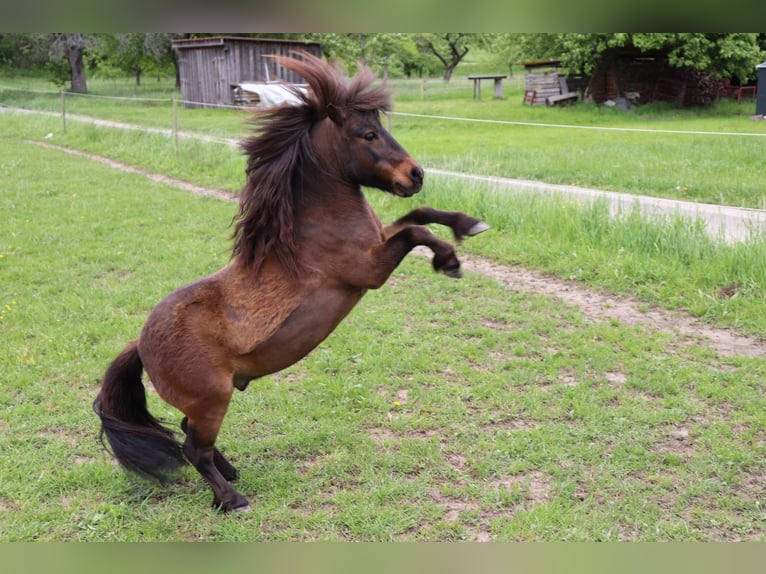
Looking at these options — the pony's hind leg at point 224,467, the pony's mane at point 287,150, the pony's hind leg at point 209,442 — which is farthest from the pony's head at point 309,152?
the pony's hind leg at point 224,467

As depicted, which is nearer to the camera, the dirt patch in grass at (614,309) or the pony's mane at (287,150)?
the pony's mane at (287,150)

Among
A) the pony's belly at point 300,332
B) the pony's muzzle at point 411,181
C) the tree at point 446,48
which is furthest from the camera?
the tree at point 446,48

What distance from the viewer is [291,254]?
3471 millimetres

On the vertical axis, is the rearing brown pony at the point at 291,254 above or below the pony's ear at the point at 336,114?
below

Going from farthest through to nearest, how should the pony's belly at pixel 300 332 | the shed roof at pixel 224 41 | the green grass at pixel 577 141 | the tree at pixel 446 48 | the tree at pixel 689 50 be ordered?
the tree at pixel 446 48 < the shed roof at pixel 224 41 < the tree at pixel 689 50 < the green grass at pixel 577 141 < the pony's belly at pixel 300 332

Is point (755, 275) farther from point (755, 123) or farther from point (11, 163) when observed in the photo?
point (755, 123)

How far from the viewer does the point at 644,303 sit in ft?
23.6

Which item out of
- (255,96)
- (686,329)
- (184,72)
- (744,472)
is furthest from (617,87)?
(744,472)

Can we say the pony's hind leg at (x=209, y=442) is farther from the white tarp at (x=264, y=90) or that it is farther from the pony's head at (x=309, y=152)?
the white tarp at (x=264, y=90)

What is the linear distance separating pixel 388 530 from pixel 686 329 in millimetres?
4125

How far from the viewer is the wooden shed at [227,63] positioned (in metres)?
30.1

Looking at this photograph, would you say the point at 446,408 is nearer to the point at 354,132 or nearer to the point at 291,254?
the point at 291,254

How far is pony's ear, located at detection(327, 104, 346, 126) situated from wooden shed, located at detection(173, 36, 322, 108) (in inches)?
1085

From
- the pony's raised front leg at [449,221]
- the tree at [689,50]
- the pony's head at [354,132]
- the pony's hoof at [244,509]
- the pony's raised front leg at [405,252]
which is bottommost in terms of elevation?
the pony's hoof at [244,509]
